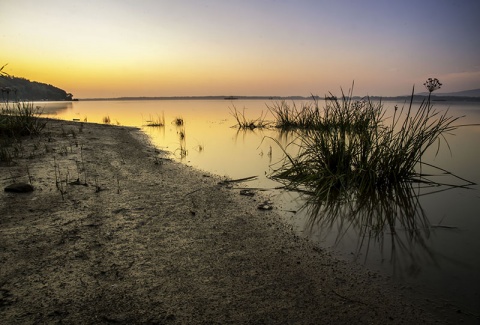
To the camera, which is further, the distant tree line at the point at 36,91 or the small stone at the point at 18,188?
the distant tree line at the point at 36,91

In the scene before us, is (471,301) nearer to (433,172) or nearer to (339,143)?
(339,143)

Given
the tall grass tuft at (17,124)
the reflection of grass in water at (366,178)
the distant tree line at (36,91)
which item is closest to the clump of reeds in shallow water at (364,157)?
the reflection of grass in water at (366,178)

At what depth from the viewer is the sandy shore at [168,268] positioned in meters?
1.78

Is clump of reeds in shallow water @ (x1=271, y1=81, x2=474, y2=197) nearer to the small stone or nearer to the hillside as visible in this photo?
the small stone

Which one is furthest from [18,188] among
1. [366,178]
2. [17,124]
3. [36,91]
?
[36,91]

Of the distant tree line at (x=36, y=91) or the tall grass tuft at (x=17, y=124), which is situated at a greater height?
the distant tree line at (x=36, y=91)

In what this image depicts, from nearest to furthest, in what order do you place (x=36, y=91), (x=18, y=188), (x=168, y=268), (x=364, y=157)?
1. (x=168, y=268)
2. (x=18, y=188)
3. (x=364, y=157)
4. (x=36, y=91)

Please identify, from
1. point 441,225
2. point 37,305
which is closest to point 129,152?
→ point 37,305

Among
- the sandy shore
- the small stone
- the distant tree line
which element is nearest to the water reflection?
the small stone

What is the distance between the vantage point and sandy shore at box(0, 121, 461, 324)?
5.84 feet

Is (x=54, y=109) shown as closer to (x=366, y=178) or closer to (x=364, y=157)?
(x=364, y=157)

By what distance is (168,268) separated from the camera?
90.4 inches

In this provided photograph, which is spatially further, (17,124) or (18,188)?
(17,124)

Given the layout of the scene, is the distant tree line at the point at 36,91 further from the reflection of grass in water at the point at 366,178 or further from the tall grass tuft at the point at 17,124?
the reflection of grass in water at the point at 366,178
